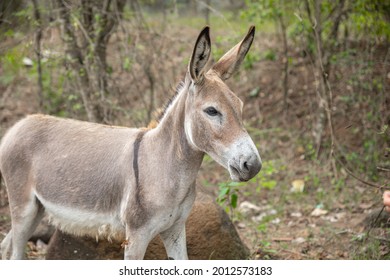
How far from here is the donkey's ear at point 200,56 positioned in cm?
397

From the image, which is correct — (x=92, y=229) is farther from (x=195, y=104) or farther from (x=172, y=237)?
(x=195, y=104)

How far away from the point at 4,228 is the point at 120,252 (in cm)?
185

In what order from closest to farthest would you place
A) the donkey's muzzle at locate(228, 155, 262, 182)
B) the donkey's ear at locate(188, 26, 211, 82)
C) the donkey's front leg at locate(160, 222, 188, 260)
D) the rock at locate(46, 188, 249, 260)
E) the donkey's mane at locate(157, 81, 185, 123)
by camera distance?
the donkey's muzzle at locate(228, 155, 262, 182), the donkey's ear at locate(188, 26, 211, 82), the donkey's mane at locate(157, 81, 185, 123), the donkey's front leg at locate(160, 222, 188, 260), the rock at locate(46, 188, 249, 260)

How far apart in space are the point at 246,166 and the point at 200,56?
0.90 m

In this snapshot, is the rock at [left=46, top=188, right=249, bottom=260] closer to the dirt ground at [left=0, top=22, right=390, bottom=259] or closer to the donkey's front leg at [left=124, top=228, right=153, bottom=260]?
the dirt ground at [left=0, top=22, right=390, bottom=259]

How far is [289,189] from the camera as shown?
816cm

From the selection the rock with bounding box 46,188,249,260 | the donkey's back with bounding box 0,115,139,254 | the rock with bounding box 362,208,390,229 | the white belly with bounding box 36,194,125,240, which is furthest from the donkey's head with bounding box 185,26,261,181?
the rock with bounding box 362,208,390,229

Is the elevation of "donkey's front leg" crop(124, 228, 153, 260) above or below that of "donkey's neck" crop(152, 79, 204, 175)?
below

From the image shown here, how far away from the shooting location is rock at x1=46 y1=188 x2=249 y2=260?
5324 millimetres

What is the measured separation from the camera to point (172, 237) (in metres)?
4.71

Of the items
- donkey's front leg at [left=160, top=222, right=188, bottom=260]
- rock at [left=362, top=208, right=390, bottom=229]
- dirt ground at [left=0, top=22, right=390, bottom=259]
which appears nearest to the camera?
donkey's front leg at [left=160, top=222, right=188, bottom=260]

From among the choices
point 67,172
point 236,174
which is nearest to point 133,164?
point 67,172
